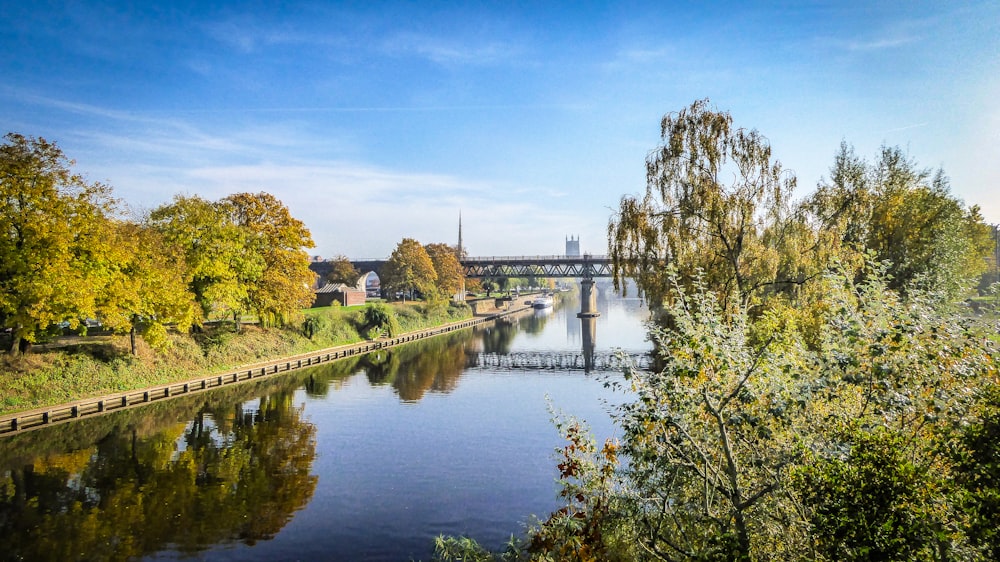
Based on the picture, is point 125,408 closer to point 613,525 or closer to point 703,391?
point 613,525

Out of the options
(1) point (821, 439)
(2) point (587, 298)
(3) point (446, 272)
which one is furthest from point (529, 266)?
(1) point (821, 439)

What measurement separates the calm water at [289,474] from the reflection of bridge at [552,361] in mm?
12119

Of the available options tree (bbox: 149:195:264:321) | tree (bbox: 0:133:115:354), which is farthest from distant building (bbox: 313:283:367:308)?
tree (bbox: 0:133:115:354)

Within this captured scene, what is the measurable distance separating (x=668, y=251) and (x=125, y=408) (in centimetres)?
3033

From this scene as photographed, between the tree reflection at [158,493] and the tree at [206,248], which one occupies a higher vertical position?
the tree at [206,248]

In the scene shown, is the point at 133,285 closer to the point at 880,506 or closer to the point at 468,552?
the point at 468,552

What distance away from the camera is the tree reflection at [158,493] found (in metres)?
16.8

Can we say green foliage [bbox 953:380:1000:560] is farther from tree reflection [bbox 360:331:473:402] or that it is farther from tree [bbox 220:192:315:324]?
tree [bbox 220:192:315:324]

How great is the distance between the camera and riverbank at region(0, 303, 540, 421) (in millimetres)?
29688

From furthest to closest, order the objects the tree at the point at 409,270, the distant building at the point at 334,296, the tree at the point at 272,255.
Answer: the tree at the point at 409,270, the distant building at the point at 334,296, the tree at the point at 272,255

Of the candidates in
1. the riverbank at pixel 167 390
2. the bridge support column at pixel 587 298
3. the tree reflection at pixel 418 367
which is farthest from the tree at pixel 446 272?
the riverbank at pixel 167 390

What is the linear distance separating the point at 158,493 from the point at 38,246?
1740cm

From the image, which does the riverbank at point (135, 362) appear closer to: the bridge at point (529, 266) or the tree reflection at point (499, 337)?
the tree reflection at point (499, 337)

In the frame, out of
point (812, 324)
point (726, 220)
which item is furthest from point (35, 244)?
point (812, 324)
